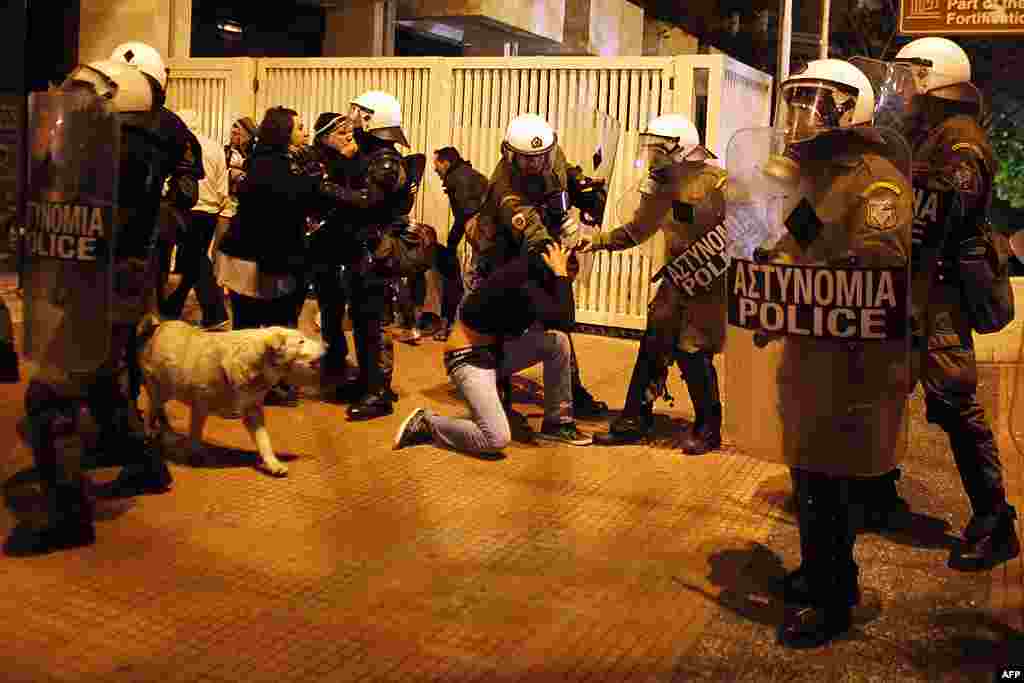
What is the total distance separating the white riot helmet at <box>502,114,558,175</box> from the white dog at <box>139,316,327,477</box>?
1.94 metres

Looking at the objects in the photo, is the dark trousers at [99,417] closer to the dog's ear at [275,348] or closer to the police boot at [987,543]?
the dog's ear at [275,348]

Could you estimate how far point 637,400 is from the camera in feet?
23.4

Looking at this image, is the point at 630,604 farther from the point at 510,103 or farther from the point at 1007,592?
the point at 510,103

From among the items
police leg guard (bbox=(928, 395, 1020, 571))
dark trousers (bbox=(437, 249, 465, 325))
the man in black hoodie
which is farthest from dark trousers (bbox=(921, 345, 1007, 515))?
dark trousers (bbox=(437, 249, 465, 325))

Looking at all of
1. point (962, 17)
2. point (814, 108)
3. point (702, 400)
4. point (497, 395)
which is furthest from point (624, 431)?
point (962, 17)

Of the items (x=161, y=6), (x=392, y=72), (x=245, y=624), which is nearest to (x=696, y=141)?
(x=245, y=624)

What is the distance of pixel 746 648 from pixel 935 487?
279 centimetres

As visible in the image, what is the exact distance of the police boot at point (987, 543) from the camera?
5066mm

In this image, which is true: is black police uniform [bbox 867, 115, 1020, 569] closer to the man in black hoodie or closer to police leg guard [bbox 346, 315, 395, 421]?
police leg guard [bbox 346, 315, 395, 421]

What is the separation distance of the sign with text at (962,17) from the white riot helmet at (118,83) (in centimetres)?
850

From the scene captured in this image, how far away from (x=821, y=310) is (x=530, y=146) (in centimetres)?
338

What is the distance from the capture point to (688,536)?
543cm

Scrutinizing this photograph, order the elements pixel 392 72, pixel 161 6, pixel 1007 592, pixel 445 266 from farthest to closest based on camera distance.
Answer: pixel 161 6, pixel 392 72, pixel 445 266, pixel 1007 592

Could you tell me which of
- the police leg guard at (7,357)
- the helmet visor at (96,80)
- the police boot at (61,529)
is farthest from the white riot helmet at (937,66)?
the police leg guard at (7,357)
